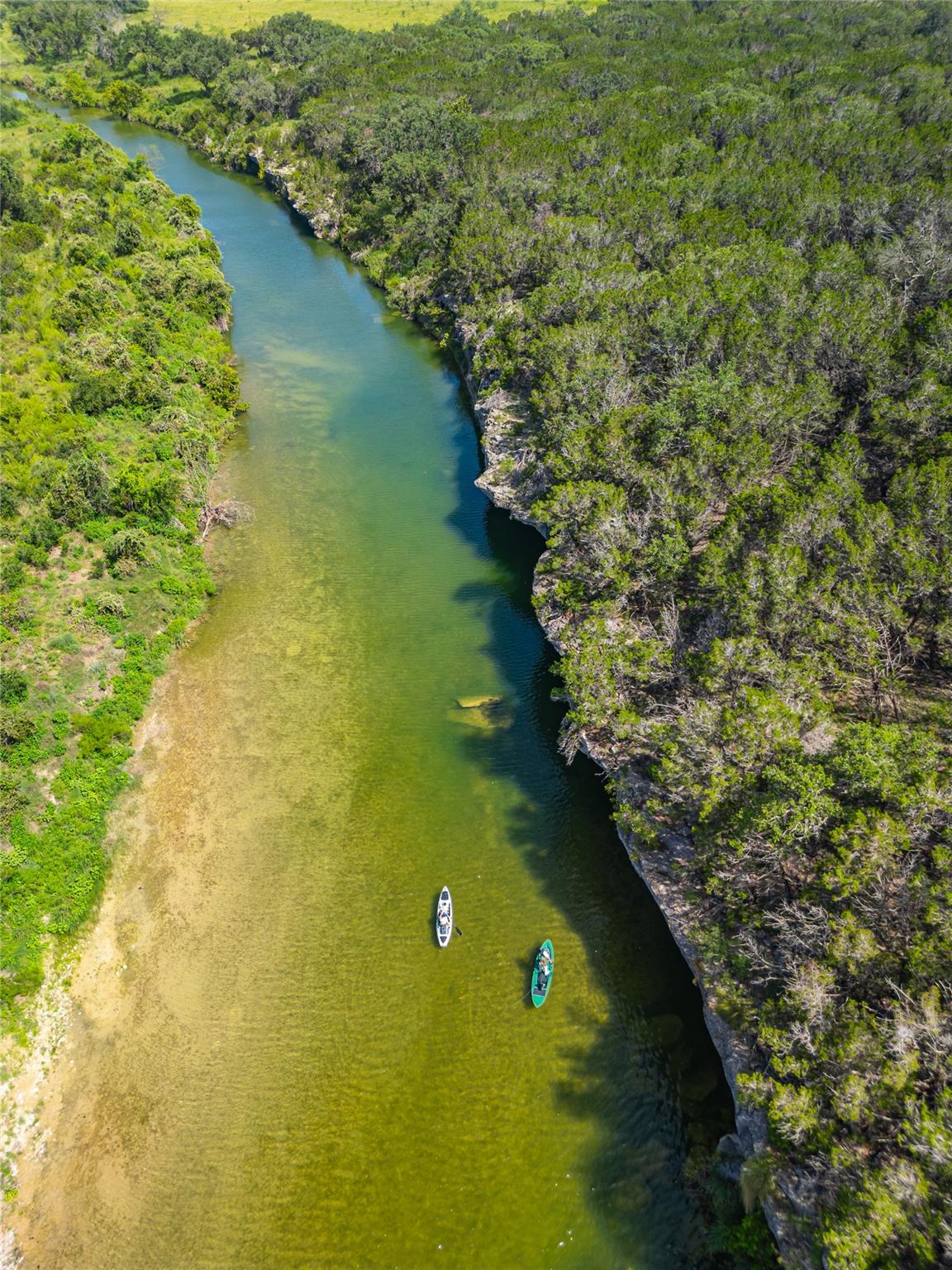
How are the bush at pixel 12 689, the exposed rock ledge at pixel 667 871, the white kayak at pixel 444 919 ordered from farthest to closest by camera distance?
the bush at pixel 12 689
the white kayak at pixel 444 919
the exposed rock ledge at pixel 667 871

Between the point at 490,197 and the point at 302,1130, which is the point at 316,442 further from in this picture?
the point at 302,1130

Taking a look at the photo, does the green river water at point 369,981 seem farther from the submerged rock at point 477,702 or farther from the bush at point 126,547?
the bush at point 126,547

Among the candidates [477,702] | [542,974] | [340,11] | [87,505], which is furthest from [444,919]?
[340,11]

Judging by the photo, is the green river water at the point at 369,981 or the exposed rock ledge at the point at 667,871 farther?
the green river water at the point at 369,981

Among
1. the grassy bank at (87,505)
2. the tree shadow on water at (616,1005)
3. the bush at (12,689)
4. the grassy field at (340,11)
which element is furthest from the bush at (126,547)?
the grassy field at (340,11)

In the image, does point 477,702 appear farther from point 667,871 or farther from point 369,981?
point 369,981

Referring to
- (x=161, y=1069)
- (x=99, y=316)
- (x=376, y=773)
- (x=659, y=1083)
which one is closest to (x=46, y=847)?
(x=161, y=1069)

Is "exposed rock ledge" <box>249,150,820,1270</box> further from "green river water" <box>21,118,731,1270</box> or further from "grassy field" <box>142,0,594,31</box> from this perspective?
"grassy field" <box>142,0,594,31</box>
